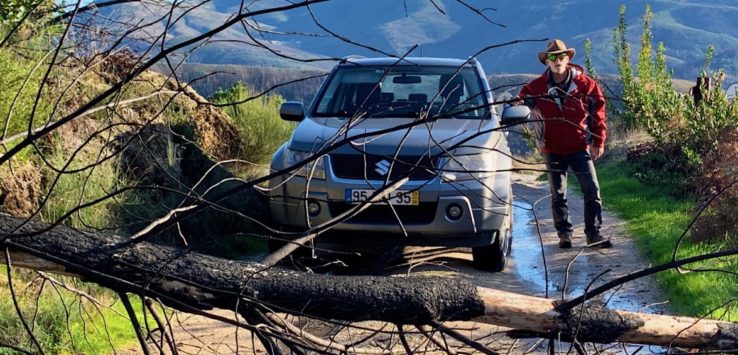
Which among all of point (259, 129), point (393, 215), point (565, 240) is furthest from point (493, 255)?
point (259, 129)

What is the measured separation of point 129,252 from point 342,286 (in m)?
0.74

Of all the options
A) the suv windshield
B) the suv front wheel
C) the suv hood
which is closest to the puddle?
the suv front wheel

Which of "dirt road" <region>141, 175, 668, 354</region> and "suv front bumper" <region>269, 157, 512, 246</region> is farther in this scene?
"suv front bumper" <region>269, 157, 512, 246</region>

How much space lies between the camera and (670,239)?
9.38m

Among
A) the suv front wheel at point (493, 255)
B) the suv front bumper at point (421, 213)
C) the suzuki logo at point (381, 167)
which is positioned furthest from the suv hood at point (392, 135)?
the suv front wheel at point (493, 255)

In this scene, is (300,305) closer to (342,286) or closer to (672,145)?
(342,286)

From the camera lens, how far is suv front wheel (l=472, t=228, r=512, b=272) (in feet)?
27.2

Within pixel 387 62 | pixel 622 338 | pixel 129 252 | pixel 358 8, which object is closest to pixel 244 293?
pixel 129 252

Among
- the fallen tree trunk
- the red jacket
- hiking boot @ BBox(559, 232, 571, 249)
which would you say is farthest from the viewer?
hiking boot @ BBox(559, 232, 571, 249)

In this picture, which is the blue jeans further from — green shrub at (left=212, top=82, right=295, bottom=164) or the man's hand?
green shrub at (left=212, top=82, right=295, bottom=164)

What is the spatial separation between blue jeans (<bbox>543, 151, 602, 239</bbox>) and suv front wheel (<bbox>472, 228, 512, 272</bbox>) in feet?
4.03

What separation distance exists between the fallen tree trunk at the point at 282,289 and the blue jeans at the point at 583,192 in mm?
5802

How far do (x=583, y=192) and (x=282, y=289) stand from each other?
663 cm

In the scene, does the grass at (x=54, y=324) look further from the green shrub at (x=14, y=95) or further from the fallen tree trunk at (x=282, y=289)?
the fallen tree trunk at (x=282, y=289)
